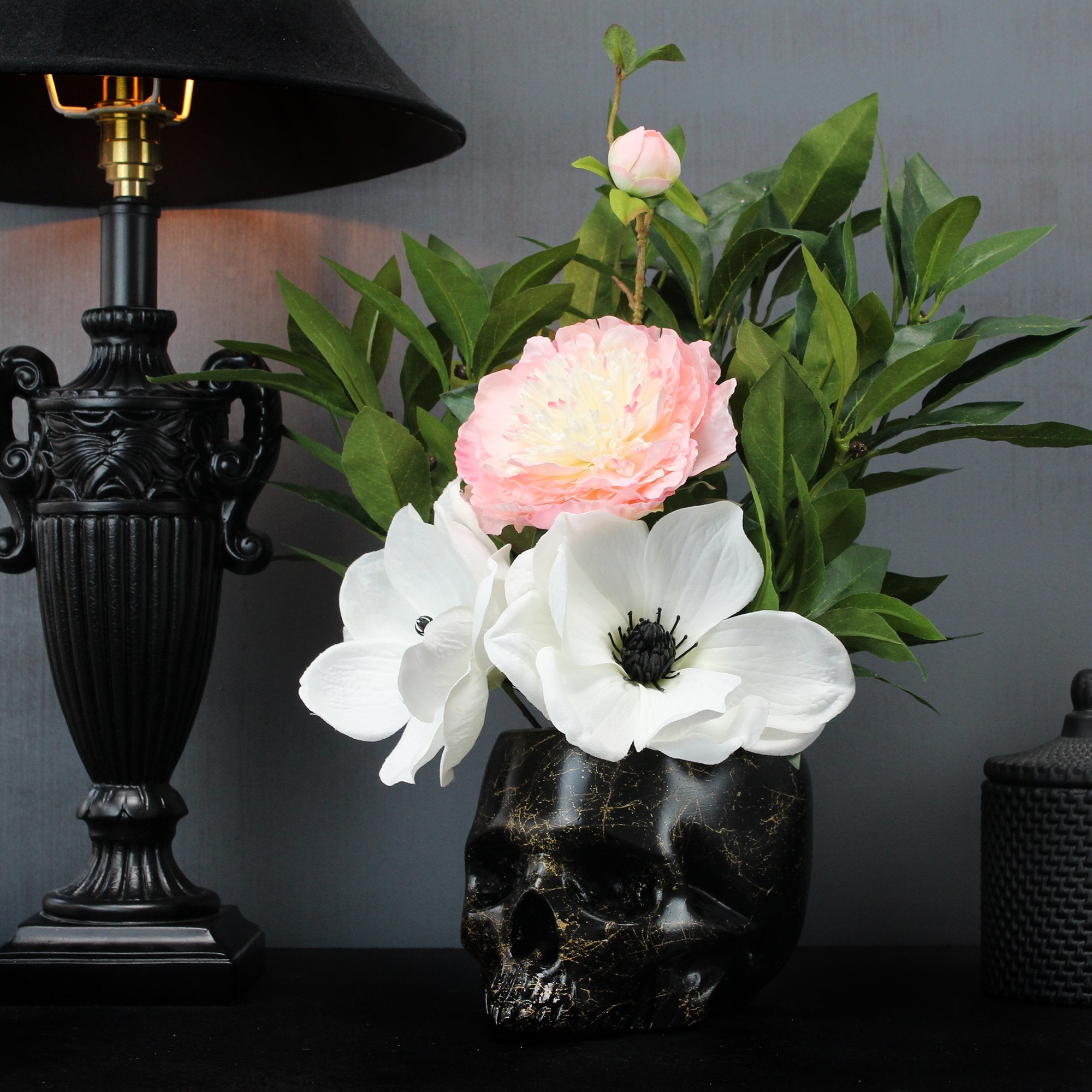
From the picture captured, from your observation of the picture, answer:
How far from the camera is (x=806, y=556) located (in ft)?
2.11

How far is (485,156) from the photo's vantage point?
1010 millimetres

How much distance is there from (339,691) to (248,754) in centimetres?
36

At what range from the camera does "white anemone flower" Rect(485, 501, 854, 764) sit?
0.59 meters

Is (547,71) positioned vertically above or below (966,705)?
above

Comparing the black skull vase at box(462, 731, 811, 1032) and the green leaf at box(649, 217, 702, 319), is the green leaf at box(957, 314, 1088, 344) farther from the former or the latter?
the black skull vase at box(462, 731, 811, 1032)

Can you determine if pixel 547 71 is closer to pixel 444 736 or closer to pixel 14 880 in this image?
pixel 444 736

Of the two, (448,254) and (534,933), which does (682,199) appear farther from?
(534,933)

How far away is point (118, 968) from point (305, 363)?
1.37ft

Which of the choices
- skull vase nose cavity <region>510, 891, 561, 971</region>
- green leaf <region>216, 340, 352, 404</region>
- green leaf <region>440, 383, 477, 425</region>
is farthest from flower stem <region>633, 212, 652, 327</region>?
skull vase nose cavity <region>510, 891, 561, 971</region>

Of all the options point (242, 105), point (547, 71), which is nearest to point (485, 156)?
point (547, 71)

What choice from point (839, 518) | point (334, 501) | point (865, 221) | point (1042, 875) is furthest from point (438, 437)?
point (1042, 875)

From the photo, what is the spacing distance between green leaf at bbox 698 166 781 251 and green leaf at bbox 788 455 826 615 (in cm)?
21

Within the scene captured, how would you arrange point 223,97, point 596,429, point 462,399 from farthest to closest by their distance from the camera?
point 223,97 → point 462,399 → point 596,429

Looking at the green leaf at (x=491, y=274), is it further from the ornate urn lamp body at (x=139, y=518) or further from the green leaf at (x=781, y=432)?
the green leaf at (x=781, y=432)
